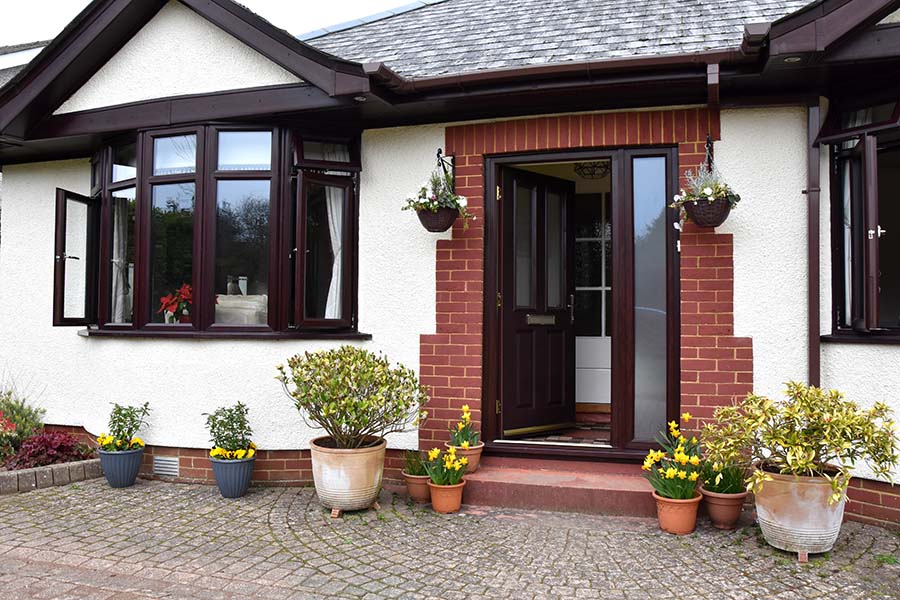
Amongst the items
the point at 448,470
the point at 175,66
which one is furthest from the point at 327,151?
the point at 448,470

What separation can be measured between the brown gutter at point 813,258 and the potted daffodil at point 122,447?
17.3 feet

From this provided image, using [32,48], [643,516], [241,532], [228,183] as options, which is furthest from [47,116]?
[643,516]

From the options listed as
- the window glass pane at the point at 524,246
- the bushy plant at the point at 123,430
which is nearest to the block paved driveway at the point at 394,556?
the bushy plant at the point at 123,430

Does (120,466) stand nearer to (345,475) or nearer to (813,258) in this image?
(345,475)

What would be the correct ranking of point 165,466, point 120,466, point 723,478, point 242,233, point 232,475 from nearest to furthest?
point 723,478
point 232,475
point 120,466
point 242,233
point 165,466

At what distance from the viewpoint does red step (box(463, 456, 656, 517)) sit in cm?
484

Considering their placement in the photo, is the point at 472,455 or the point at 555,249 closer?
A: the point at 472,455

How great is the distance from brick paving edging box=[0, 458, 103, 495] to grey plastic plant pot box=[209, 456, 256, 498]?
146 cm

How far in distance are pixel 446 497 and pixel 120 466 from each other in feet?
9.03

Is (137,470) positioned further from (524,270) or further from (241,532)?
(524,270)

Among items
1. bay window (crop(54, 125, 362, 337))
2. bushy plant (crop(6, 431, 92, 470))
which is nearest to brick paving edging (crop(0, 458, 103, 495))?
bushy plant (crop(6, 431, 92, 470))

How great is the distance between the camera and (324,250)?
588cm

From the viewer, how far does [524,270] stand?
20.1 feet

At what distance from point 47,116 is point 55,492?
3448mm
